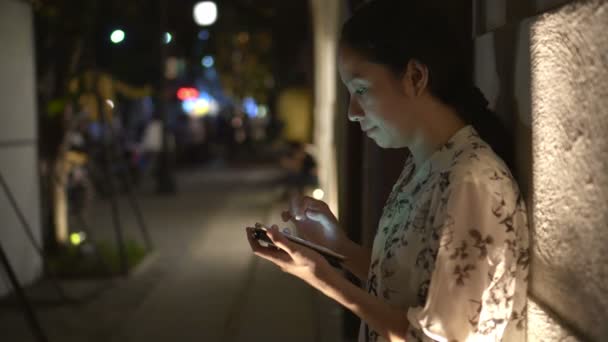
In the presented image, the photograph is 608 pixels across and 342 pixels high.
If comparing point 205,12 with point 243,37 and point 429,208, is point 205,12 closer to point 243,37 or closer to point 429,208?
point 243,37

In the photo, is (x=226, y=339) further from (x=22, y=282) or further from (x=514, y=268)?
(x=514, y=268)

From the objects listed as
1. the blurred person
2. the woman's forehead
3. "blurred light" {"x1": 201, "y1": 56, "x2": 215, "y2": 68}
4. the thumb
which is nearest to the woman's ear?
the woman's forehead

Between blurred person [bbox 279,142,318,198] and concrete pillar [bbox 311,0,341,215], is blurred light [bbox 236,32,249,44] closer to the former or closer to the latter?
blurred person [bbox 279,142,318,198]

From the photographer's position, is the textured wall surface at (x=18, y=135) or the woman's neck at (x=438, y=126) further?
the textured wall surface at (x=18, y=135)

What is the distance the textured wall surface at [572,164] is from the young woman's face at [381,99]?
314 mm

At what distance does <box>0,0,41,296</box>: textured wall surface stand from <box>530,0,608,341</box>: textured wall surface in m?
7.12

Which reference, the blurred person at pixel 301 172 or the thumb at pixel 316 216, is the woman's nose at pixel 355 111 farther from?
the blurred person at pixel 301 172

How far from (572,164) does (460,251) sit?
0.30 m

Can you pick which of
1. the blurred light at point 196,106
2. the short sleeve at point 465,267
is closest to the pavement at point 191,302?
the short sleeve at point 465,267

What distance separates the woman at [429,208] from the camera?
1.65 meters

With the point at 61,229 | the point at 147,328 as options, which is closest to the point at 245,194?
the point at 61,229

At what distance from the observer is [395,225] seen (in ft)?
6.36

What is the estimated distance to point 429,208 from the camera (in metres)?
1.78

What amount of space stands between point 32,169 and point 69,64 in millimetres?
1627
